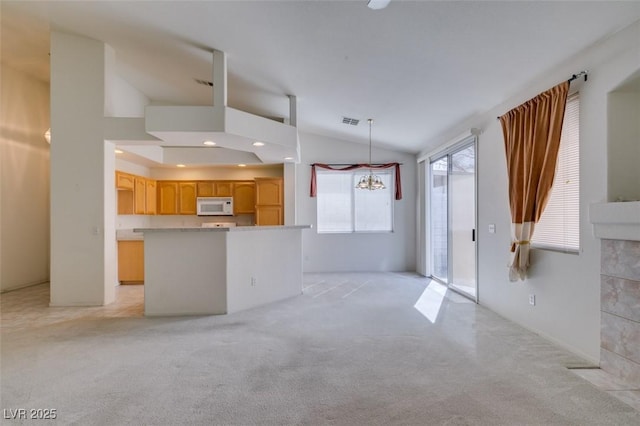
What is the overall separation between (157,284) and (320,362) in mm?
2597

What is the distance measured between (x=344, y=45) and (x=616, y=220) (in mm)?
2894

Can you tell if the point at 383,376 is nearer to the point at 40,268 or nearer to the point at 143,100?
the point at 143,100

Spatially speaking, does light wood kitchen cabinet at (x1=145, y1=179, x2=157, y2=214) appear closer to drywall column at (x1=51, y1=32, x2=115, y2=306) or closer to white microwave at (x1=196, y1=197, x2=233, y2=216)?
white microwave at (x1=196, y1=197, x2=233, y2=216)

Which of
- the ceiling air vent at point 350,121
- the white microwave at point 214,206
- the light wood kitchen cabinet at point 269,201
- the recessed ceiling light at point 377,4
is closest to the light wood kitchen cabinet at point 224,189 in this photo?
the white microwave at point 214,206

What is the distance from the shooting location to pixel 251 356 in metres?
3.03

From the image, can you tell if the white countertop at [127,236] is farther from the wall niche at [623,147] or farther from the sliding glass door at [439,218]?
the wall niche at [623,147]

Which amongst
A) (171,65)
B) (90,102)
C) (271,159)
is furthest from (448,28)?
(90,102)

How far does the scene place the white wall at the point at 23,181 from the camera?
18.7 ft

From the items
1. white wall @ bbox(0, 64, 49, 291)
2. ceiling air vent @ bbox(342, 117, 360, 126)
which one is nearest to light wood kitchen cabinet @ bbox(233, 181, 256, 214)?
ceiling air vent @ bbox(342, 117, 360, 126)

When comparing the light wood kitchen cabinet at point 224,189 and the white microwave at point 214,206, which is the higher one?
the light wood kitchen cabinet at point 224,189

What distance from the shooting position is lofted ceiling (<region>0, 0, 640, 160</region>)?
109 inches

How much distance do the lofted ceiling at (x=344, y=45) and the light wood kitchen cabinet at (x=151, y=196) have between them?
2.06m

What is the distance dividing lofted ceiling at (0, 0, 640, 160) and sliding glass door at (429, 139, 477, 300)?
622 mm

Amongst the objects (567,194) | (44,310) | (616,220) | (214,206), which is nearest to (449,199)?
(567,194)
